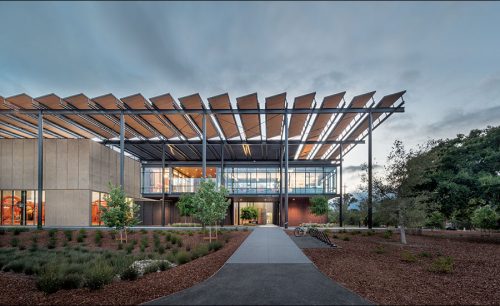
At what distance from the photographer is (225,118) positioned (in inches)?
1163

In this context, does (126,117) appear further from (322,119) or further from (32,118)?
(322,119)

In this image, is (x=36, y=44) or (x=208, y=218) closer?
(x=36, y=44)

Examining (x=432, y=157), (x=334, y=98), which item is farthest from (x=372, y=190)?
(x=334, y=98)

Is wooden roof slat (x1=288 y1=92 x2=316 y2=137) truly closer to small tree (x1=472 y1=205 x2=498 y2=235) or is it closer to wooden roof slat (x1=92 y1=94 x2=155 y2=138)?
wooden roof slat (x1=92 y1=94 x2=155 y2=138)

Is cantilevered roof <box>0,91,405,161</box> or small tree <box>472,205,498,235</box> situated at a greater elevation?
cantilevered roof <box>0,91,405,161</box>

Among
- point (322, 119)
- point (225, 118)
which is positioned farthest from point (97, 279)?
point (322, 119)

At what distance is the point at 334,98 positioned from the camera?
2502cm

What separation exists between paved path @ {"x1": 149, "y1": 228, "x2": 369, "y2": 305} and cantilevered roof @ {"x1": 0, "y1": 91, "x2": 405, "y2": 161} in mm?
17042

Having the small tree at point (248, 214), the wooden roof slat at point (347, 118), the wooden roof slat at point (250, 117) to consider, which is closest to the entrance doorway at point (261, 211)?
the small tree at point (248, 214)

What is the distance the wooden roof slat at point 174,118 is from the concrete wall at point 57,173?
30.3ft

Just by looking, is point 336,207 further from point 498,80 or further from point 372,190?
point 498,80

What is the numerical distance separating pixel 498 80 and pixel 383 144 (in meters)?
81.1

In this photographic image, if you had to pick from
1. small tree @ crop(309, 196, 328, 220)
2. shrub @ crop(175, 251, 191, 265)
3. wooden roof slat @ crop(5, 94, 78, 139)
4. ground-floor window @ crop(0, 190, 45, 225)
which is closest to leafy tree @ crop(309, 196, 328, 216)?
small tree @ crop(309, 196, 328, 220)

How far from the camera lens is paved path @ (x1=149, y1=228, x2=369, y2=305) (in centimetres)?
655
